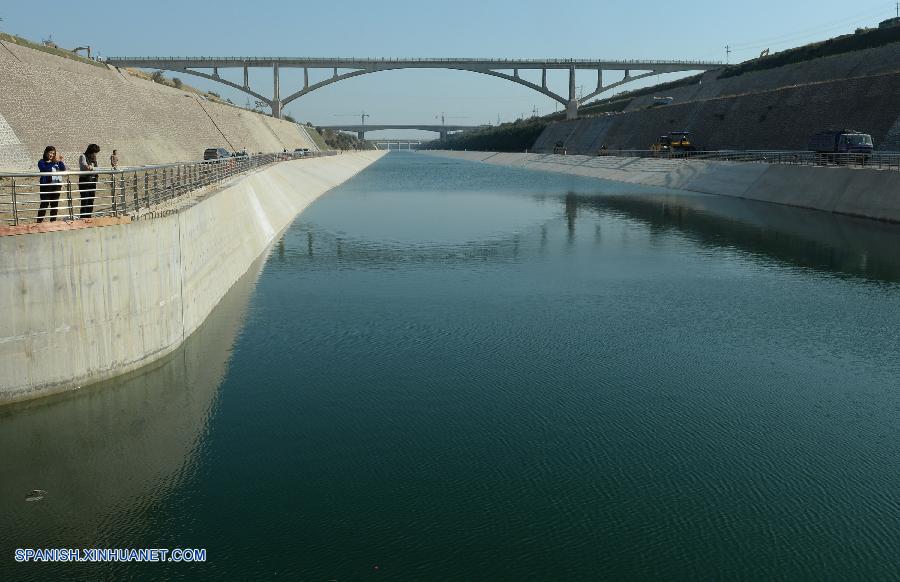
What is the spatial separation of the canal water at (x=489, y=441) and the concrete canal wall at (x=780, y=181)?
2003cm

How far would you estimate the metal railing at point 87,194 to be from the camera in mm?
15375

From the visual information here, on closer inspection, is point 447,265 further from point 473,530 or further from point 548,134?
point 548,134

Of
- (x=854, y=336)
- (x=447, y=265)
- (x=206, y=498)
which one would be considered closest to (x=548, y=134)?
(x=447, y=265)

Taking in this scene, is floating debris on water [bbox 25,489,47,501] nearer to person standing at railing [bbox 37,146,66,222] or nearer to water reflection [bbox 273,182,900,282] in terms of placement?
person standing at railing [bbox 37,146,66,222]

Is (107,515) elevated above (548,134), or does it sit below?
below

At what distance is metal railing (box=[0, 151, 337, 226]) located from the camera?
1538 centimetres

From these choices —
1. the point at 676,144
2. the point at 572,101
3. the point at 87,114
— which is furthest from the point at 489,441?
the point at 572,101

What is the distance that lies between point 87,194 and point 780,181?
48145 millimetres

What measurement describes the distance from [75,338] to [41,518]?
486cm

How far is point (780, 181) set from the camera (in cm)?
5594

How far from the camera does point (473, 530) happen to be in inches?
416

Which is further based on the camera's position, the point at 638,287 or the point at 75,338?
the point at 638,287

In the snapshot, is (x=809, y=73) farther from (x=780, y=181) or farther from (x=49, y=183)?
(x=49, y=183)

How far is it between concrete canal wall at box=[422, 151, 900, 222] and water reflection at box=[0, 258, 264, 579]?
39.1 metres
